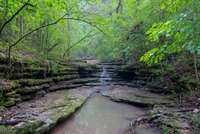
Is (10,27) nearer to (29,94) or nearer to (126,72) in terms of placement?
(29,94)

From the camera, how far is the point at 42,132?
4.10 m

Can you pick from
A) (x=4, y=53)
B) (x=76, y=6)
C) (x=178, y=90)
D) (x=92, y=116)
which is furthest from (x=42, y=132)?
(x=178, y=90)

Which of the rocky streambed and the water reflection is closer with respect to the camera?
the rocky streambed

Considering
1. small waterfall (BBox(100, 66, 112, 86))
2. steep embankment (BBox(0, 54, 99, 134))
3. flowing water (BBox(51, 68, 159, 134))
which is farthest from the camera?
small waterfall (BBox(100, 66, 112, 86))

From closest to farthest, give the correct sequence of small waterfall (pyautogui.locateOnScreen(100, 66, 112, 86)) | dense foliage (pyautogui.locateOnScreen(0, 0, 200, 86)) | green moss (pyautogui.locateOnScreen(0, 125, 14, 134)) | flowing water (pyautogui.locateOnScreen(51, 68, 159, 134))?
1. dense foliage (pyautogui.locateOnScreen(0, 0, 200, 86))
2. green moss (pyautogui.locateOnScreen(0, 125, 14, 134))
3. flowing water (pyautogui.locateOnScreen(51, 68, 159, 134))
4. small waterfall (pyautogui.locateOnScreen(100, 66, 112, 86))

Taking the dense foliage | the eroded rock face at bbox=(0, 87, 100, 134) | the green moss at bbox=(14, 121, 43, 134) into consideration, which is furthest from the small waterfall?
the green moss at bbox=(14, 121, 43, 134)

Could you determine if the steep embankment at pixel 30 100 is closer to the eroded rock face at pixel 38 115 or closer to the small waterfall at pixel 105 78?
the eroded rock face at pixel 38 115

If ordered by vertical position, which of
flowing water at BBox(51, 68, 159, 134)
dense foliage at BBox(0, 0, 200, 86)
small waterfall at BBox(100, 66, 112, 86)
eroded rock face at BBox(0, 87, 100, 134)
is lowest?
flowing water at BBox(51, 68, 159, 134)

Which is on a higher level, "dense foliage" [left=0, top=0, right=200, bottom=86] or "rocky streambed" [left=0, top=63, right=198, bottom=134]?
"dense foliage" [left=0, top=0, right=200, bottom=86]

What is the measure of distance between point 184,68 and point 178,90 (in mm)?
958

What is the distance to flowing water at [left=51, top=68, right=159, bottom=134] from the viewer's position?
15.6ft

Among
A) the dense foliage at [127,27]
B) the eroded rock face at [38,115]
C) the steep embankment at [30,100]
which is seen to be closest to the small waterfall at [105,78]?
the dense foliage at [127,27]

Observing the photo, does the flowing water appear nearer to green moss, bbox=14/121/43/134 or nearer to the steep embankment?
the steep embankment

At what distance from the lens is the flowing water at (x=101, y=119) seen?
476 centimetres
